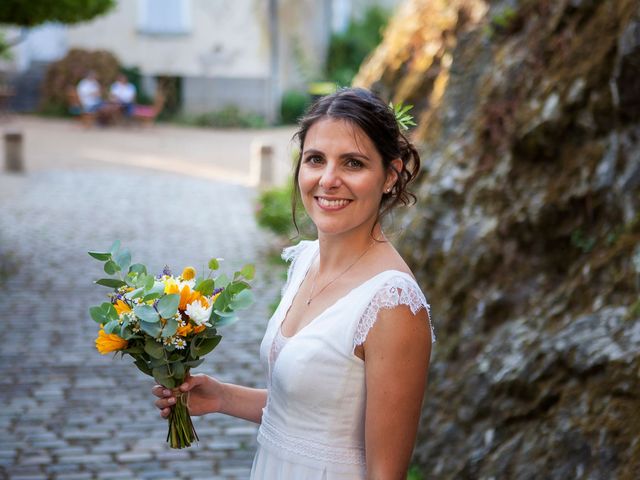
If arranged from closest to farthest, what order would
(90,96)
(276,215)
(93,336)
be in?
(93,336) < (276,215) < (90,96)

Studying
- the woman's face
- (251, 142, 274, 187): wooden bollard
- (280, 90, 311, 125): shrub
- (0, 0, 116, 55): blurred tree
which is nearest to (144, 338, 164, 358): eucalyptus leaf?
the woman's face

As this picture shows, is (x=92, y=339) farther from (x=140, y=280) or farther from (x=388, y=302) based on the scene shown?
(x=388, y=302)

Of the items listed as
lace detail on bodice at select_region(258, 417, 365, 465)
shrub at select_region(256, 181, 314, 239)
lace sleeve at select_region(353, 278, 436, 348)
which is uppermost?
lace sleeve at select_region(353, 278, 436, 348)

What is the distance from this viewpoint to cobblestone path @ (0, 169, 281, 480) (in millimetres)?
6406

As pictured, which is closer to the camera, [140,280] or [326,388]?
[326,388]

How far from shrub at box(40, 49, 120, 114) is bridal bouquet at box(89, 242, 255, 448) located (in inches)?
1218

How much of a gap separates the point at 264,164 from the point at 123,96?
11.9 meters

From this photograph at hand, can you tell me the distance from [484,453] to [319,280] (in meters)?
2.07

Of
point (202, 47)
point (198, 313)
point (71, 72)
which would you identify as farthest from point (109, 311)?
point (202, 47)

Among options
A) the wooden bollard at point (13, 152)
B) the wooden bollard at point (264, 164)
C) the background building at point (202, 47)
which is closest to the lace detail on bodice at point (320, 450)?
the wooden bollard at point (264, 164)

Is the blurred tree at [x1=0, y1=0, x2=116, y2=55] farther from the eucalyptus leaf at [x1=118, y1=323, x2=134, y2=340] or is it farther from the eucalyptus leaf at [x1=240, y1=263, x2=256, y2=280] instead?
the eucalyptus leaf at [x1=118, y1=323, x2=134, y2=340]

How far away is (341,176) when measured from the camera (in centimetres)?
292

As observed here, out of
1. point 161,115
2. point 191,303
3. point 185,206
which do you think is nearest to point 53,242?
Answer: point 185,206

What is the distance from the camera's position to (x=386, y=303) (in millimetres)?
2805
